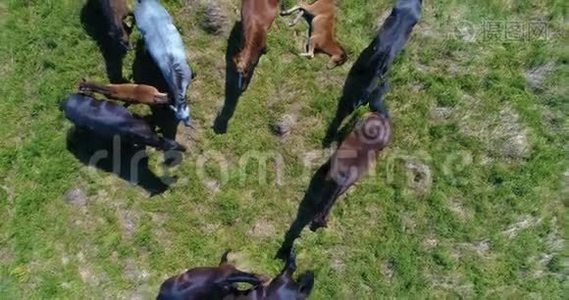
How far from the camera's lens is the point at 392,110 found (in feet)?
29.8

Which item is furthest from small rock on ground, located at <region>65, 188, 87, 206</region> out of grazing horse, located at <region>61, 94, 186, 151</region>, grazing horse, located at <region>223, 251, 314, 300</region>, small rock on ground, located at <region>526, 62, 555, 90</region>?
small rock on ground, located at <region>526, 62, 555, 90</region>

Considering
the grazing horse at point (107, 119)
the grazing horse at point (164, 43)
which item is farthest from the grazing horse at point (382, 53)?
the grazing horse at point (107, 119)

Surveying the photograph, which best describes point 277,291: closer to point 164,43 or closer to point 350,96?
point 350,96

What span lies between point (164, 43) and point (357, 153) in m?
2.50

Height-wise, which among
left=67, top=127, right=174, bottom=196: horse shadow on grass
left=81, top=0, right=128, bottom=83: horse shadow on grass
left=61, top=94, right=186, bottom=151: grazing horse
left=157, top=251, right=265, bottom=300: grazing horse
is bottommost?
left=157, top=251, right=265, bottom=300: grazing horse

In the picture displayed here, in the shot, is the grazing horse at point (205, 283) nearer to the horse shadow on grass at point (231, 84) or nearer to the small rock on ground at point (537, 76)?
the horse shadow on grass at point (231, 84)

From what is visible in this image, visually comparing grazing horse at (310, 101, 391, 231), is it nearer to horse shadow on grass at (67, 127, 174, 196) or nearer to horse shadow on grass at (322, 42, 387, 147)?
horse shadow on grass at (322, 42, 387, 147)

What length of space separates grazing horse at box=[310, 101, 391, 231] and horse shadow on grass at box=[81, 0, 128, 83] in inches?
109

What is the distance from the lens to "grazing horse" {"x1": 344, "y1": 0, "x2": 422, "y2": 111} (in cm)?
840

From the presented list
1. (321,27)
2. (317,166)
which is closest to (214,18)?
(321,27)

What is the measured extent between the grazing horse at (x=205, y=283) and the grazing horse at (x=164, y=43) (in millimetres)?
1952

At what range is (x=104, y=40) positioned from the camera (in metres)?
8.99

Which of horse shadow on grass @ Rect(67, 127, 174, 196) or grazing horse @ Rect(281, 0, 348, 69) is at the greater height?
grazing horse @ Rect(281, 0, 348, 69)

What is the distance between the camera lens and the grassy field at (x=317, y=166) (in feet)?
29.6
